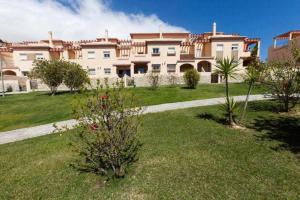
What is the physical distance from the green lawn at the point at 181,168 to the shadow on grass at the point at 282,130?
0.03 m

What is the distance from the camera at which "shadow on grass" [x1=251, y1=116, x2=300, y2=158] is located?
5812 millimetres

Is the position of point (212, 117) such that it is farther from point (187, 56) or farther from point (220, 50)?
point (220, 50)

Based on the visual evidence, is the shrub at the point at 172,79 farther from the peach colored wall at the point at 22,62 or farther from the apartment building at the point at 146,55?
the peach colored wall at the point at 22,62

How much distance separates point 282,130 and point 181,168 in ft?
17.1

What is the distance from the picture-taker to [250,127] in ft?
25.2

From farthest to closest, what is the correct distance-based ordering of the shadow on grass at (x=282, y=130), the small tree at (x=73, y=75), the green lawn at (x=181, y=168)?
the small tree at (x=73, y=75) < the shadow on grass at (x=282, y=130) < the green lawn at (x=181, y=168)

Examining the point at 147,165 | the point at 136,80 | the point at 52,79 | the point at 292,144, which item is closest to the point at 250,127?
the point at 292,144

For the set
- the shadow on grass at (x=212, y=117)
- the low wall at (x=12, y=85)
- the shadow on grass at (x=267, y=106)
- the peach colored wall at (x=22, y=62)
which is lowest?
the shadow on grass at (x=212, y=117)

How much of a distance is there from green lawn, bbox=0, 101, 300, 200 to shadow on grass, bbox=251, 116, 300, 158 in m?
0.03

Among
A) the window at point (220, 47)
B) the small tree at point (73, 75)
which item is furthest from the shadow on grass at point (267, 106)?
the window at point (220, 47)

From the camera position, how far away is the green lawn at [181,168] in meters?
3.89

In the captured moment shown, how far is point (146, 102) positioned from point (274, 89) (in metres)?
8.64

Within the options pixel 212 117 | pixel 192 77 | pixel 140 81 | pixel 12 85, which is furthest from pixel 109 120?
pixel 12 85

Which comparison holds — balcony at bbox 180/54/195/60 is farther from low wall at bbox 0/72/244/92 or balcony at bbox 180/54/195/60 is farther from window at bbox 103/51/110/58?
window at bbox 103/51/110/58
